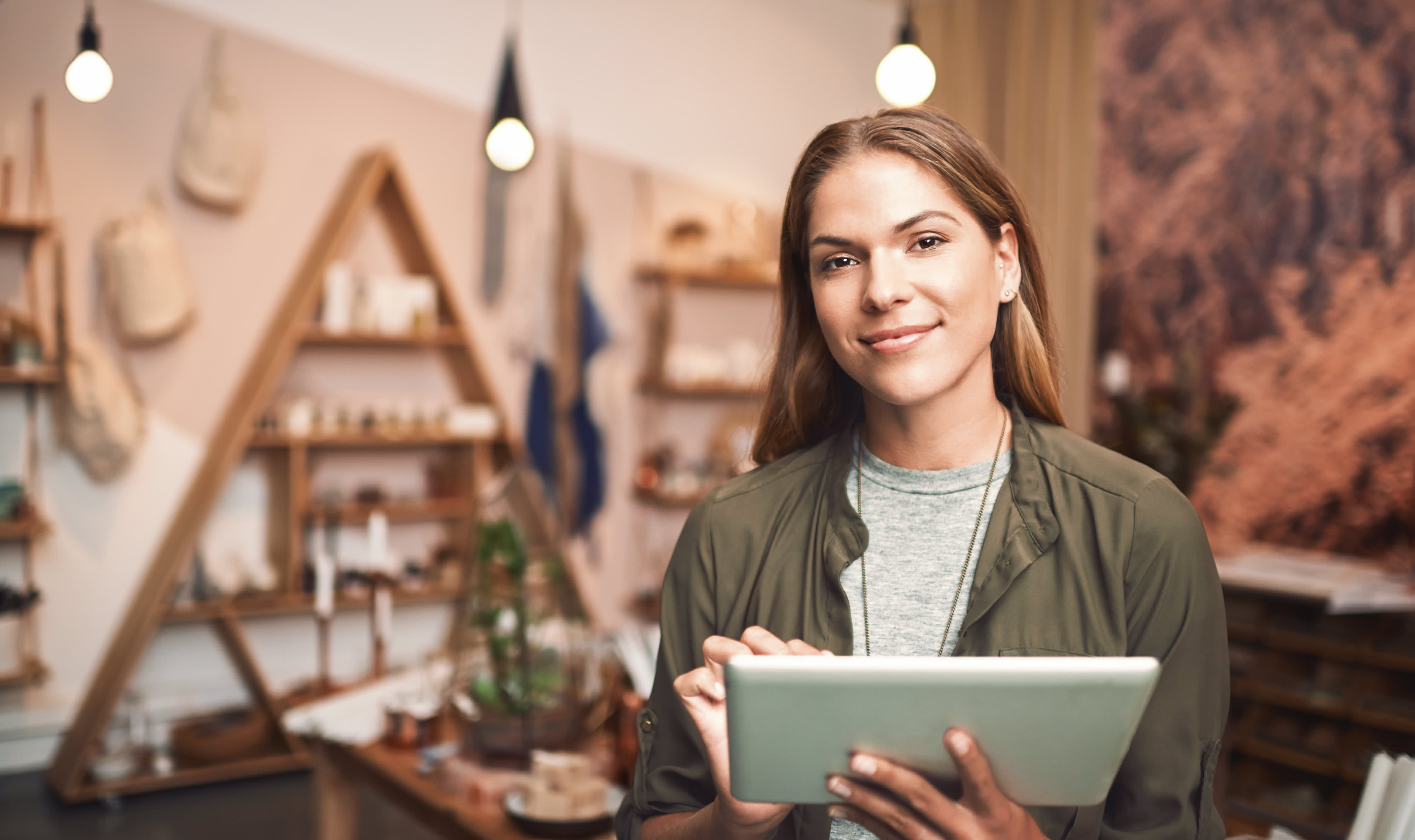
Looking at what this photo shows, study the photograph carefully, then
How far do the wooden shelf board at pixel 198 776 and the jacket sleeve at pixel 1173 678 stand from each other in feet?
11.0

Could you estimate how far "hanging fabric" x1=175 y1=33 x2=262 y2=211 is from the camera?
377 centimetres

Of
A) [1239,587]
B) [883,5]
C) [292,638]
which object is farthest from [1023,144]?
[292,638]

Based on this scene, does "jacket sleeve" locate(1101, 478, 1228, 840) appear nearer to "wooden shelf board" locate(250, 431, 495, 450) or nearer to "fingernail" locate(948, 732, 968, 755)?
"fingernail" locate(948, 732, 968, 755)

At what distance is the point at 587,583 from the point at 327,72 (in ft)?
8.37

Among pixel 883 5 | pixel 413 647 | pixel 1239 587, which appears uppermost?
pixel 883 5

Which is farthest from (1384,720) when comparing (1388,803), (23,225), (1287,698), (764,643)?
(23,225)

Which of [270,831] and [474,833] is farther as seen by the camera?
[270,831]

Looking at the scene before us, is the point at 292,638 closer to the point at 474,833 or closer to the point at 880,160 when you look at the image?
the point at 474,833

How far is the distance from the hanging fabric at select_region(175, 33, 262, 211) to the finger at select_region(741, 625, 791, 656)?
11.8 ft

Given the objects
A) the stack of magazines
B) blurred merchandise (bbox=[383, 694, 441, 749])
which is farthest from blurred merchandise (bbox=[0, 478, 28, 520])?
the stack of magazines

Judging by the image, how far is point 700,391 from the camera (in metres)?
4.93

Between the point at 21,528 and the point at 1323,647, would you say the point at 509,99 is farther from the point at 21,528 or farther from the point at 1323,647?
the point at 1323,647

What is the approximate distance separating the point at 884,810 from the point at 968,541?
37cm

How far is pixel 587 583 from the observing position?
4.87 meters
